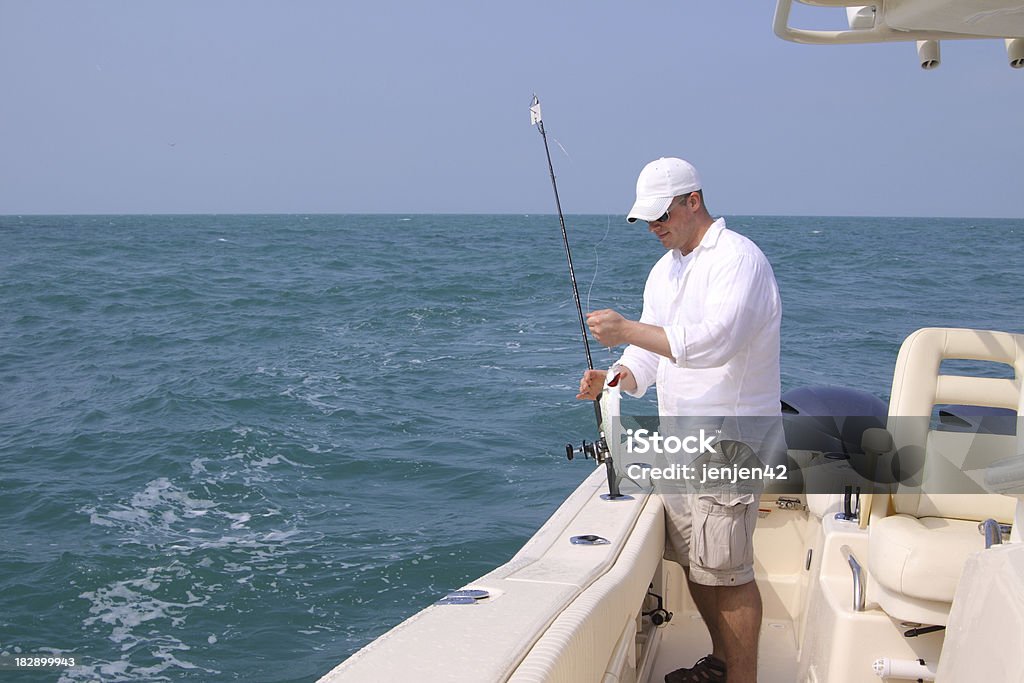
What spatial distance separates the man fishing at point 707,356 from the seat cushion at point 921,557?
0.32 metres

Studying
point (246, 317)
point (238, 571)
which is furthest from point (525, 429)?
point (246, 317)

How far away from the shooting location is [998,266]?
84.3 feet

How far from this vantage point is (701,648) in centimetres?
313

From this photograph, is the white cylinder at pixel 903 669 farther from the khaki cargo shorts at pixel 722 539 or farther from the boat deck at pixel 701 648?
the boat deck at pixel 701 648

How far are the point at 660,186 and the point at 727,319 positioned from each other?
38 cm

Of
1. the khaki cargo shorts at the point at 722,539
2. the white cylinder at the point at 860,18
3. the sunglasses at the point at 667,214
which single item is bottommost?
the khaki cargo shorts at the point at 722,539

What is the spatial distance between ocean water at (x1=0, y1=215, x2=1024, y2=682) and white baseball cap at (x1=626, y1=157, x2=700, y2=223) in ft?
3.61

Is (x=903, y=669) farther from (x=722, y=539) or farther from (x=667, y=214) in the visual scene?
(x=667, y=214)

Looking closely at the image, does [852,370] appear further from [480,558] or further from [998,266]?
[998,266]

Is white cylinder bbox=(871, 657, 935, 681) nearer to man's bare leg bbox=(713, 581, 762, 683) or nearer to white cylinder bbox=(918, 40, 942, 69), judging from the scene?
man's bare leg bbox=(713, 581, 762, 683)

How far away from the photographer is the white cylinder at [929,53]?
78.4 inches

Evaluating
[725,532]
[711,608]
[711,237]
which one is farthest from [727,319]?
[711,608]
